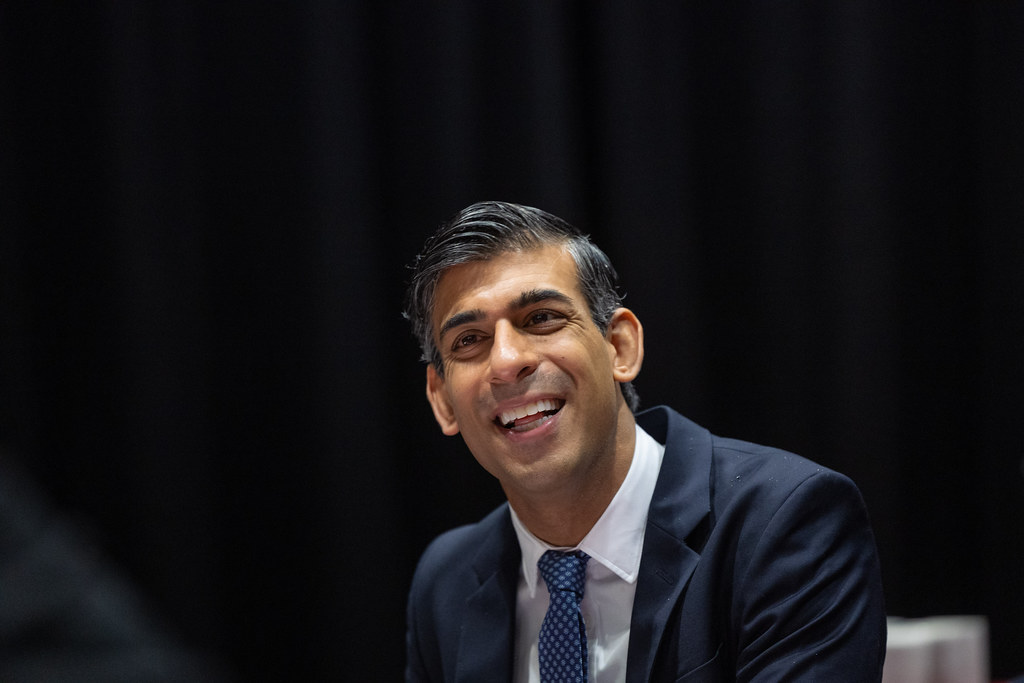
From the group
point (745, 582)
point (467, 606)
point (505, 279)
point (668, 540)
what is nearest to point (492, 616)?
point (467, 606)

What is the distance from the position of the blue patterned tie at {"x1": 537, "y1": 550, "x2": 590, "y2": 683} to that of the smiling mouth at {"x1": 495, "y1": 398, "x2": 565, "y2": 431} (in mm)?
215

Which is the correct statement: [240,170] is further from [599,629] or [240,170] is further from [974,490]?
[974,490]

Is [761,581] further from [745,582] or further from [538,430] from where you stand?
[538,430]

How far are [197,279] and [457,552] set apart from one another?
3.33ft

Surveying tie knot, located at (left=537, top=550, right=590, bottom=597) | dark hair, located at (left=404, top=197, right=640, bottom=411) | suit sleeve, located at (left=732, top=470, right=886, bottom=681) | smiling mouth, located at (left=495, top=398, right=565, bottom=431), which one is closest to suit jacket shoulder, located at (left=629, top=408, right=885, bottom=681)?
suit sleeve, located at (left=732, top=470, right=886, bottom=681)

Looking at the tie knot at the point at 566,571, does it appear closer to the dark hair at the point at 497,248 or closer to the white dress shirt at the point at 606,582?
the white dress shirt at the point at 606,582

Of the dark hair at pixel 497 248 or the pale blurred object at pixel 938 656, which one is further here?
the pale blurred object at pixel 938 656

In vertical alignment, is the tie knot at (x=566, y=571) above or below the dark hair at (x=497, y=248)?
below

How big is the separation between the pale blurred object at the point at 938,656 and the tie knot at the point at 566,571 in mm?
633

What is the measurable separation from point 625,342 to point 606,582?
1.31 feet

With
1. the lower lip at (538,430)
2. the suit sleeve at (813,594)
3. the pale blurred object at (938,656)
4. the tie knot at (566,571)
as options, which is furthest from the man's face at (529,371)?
the pale blurred object at (938,656)

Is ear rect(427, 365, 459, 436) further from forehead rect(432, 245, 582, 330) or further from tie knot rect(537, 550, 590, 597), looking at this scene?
tie knot rect(537, 550, 590, 597)

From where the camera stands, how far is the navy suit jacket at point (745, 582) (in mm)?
1421

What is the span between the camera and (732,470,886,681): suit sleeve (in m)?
1.40
